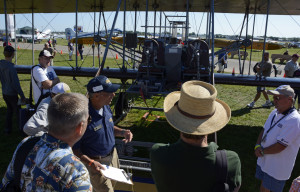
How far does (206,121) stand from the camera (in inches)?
61.4

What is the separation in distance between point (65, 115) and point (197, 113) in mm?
798

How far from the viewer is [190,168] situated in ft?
4.64

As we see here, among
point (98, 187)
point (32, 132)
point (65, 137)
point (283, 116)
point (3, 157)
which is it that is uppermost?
point (65, 137)

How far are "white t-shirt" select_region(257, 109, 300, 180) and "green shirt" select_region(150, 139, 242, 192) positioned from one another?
1608 mm

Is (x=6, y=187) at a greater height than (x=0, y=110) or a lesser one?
greater

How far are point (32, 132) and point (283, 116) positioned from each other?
2.78 m

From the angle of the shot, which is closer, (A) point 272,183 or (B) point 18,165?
(B) point 18,165

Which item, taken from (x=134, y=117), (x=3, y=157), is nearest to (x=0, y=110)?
(x=3, y=157)

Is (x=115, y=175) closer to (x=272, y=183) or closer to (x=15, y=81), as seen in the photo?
(x=272, y=183)

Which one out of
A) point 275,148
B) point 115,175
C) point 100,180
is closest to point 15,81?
point 100,180

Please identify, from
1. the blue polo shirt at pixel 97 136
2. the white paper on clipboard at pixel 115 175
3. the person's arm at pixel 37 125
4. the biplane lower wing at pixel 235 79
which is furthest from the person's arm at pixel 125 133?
the biplane lower wing at pixel 235 79

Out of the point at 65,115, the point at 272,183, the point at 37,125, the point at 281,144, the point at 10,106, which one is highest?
the point at 65,115

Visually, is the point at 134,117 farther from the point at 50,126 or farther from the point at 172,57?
the point at 50,126

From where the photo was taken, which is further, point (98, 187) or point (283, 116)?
point (283, 116)
